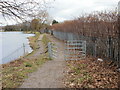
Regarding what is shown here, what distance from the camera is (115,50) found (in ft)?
22.1

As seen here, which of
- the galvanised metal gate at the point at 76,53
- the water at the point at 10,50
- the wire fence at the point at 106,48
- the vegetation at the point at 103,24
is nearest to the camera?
the wire fence at the point at 106,48

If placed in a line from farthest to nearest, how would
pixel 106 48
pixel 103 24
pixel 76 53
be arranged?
pixel 76 53, pixel 103 24, pixel 106 48

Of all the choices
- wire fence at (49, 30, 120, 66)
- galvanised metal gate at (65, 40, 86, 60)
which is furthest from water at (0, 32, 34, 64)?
wire fence at (49, 30, 120, 66)

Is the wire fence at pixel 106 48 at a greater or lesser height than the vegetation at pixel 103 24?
lesser

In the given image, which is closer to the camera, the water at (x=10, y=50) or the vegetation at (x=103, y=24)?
the vegetation at (x=103, y=24)

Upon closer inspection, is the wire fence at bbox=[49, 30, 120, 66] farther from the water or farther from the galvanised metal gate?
the water

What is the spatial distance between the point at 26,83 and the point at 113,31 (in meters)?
5.25

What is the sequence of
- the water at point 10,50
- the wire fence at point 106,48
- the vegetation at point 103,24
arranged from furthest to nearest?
the water at point 10,50, the vegetation at point 103,24, the wire fence at point 106,48

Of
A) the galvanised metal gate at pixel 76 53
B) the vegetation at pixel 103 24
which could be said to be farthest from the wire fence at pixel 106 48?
the galvanised metal gate at pixel 76 53

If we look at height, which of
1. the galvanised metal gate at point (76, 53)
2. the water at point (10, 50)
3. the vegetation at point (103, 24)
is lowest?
the water at point (10, 50)

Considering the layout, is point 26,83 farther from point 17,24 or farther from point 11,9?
point 11,9

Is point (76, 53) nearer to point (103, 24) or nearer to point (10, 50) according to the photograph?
point (103, 24)

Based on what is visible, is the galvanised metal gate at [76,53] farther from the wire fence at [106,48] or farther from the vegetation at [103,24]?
the vegetation at [103,24]

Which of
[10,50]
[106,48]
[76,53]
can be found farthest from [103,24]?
[10,50]
